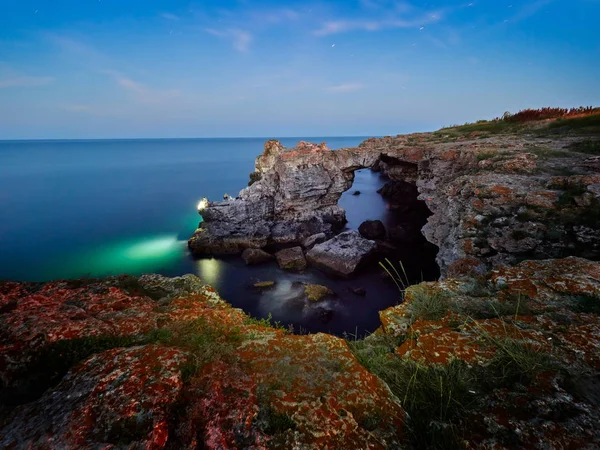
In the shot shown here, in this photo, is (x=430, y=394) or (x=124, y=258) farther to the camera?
(x=124, y=258)

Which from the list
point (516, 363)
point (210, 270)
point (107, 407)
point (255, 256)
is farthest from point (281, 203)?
point (107, 407)

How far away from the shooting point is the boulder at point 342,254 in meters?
22.5

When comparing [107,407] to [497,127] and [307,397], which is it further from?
[497,127]

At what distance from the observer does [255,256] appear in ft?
82.9

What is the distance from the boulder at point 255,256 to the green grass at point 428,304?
21.0 metres

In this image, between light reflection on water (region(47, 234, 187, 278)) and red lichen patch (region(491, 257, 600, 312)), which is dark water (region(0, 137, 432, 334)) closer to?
light reflection on water (region(47, 234, 187, 278))

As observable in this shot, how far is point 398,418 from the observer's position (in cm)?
263

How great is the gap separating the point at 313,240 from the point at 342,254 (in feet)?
16.5

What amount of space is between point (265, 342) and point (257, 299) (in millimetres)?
17231

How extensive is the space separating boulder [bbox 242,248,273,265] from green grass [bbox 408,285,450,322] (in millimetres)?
21014

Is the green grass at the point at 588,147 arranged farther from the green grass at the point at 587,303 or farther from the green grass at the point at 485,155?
the green grass at the point at 587,303

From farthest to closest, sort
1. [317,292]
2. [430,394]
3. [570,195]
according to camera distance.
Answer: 1. [317,292]
2. [570,195]
3. [430,394]

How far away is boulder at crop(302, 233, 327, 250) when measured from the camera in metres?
27.5

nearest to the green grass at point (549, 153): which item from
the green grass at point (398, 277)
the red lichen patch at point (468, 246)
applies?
the red lichen patch at point (468, 246)
